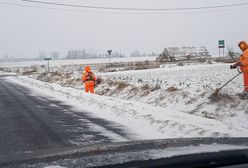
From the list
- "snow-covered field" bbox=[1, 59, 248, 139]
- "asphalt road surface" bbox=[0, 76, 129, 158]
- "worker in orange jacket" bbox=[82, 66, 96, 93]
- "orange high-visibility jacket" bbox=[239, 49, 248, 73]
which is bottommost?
"asphalt road surface" bbox=[0, 76, 129, 158]

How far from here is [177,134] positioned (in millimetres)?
7930

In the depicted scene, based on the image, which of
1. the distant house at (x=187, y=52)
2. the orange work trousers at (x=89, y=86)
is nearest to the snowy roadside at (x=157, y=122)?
the orange work trousers at (x=89, y=86)

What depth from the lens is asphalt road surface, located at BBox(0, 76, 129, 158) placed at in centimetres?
710

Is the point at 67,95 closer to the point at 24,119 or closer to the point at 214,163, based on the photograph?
the point at 24,119

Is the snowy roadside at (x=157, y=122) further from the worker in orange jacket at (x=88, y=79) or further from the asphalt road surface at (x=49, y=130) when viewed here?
the worker in orange jacket at (x=88, y=79)

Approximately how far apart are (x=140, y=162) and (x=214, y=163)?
1.89ft

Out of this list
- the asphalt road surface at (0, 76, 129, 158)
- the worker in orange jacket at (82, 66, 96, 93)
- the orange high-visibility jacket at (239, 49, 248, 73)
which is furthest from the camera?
the worker in orange jacket at (82, 66, 96, 93)

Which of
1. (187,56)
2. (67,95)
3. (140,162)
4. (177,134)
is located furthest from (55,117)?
(187,56)

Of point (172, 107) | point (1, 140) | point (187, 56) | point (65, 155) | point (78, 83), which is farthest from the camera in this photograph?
point (187, 56)

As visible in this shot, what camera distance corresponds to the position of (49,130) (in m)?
8.63

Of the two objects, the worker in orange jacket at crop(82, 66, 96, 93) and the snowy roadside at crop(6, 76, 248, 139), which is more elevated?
the worker in orange jacket at crop(82, 66, 96, 93)

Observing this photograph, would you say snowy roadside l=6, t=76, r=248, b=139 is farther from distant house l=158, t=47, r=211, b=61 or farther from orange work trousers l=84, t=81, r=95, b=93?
distant house l=158, t=47, r=211, b=61

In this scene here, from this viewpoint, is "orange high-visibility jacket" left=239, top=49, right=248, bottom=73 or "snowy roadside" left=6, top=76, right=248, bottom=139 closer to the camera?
"snowy roadside" left=6, top=76, right=248, bottom=139

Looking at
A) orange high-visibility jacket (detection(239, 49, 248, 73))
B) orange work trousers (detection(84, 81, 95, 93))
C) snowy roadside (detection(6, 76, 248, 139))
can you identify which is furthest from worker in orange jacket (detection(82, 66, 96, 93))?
orange high-visibility jacket (detection(239, 49, 248, 73))
